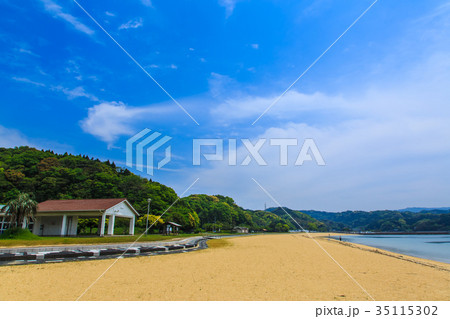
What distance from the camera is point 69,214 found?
2767cm

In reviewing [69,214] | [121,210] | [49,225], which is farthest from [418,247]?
[49,225]

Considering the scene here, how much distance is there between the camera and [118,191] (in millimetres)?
49188

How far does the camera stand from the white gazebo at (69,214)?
27.1 meters

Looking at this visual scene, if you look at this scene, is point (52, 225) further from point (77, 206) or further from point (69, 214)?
point (77, 206)

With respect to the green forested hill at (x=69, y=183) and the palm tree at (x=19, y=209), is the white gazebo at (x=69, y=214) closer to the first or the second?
the palm tree at (x=19, y=209)

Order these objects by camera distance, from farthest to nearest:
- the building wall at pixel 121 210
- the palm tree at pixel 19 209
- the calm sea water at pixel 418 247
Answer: the building wall at pixel 121 210, the calm sea water at pixel 418 247, the palm tree at pixel 19 209

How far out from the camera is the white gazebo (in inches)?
1065

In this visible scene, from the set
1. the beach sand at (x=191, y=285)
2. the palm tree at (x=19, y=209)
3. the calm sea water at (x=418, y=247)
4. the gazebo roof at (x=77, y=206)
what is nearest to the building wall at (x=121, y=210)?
the gazebo roof at (x=77, y=206)

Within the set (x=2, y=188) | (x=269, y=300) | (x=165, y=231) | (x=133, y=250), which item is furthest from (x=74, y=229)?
(x=269, y=300)

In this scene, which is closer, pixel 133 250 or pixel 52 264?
pixel 52 264

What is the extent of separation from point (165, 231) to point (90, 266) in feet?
108

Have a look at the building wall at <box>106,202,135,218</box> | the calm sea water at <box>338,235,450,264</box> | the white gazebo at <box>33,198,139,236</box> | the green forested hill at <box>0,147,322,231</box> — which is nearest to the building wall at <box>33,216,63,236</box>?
the white gazebo at <box>33,198,139,236</box>
